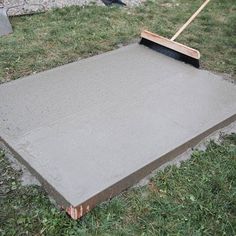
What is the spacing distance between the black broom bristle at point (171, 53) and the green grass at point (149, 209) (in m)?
1.52

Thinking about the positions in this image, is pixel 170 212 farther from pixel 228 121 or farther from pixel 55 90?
pixel 55 90

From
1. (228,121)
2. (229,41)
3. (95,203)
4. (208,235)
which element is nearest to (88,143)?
(95,203)

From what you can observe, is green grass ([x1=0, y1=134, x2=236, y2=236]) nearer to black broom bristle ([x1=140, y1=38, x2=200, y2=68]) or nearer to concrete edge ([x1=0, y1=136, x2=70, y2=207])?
concrete edge ([x1=0, y1=136, x2=70, y2=207])

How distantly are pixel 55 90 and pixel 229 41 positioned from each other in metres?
2.45

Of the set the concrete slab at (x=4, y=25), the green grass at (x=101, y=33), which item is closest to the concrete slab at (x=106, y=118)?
the green grass at (x=101, y=33)

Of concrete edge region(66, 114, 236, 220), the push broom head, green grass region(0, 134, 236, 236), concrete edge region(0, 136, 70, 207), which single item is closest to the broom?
the push broom head

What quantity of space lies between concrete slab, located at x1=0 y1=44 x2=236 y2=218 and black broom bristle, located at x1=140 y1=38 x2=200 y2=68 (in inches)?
2.9

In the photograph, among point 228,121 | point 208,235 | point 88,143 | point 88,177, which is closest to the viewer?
point 208,235

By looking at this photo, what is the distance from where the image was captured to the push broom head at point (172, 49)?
3.96 metres

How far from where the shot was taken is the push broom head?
396 cm

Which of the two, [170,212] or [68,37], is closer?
[170,212]

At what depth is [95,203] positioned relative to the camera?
2.41m

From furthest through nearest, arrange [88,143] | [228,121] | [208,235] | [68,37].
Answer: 1. [68,37]
2. [228,121]
3. [88,143]
4. [208,235]

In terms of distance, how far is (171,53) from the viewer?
411 centimetres
